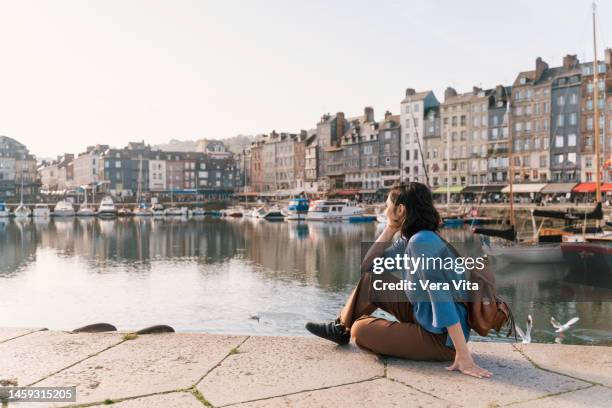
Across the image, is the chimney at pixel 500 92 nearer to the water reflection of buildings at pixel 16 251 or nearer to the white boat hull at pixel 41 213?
the water reflection of buildings at pixel 16 251

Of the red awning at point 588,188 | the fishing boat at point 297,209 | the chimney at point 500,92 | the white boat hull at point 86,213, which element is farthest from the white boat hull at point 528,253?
the white boat hull at point 86,213

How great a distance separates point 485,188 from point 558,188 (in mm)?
11161

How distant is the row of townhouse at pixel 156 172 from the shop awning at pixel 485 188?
62068mm

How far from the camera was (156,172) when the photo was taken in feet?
406

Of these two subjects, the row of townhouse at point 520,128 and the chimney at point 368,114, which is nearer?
the row of townhouse at point 520,128

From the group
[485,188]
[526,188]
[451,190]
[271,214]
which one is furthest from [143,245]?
[485,188]

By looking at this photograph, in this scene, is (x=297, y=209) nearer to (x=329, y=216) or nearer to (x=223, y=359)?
(x=329, y=216)

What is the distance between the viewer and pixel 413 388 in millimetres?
3727

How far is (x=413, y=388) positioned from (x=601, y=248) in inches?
862

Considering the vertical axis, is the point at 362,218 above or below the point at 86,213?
below

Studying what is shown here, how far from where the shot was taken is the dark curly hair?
4.20m

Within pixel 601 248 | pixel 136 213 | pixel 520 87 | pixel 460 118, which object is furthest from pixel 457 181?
pixel 601 248

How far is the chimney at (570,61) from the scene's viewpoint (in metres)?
68.7

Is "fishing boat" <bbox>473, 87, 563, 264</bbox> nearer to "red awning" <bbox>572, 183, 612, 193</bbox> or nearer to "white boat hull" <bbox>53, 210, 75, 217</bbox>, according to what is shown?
"red awning" <bbox>572, 183, 612, 193</bbox>
